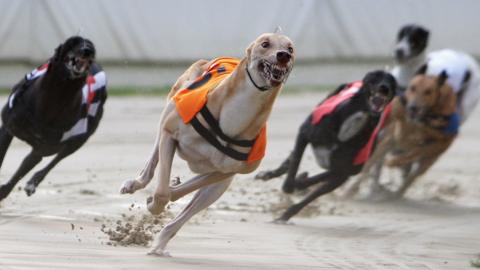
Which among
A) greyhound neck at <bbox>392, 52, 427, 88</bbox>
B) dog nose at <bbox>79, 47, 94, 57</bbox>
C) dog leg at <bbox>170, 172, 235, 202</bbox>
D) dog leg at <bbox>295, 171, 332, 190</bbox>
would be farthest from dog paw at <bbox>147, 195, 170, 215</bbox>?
greyhound neck at <bbox>392, 52, 427, 88</bbox>

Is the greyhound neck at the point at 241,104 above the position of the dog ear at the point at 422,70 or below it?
above

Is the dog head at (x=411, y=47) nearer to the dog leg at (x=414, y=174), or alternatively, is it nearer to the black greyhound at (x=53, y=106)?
the dog leg at (x=414, y=174)

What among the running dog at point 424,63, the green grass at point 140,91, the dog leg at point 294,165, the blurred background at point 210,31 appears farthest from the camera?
the green grass at point 140,91

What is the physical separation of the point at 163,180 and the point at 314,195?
228 cm

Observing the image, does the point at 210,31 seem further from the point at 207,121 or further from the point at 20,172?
the point at 207,121

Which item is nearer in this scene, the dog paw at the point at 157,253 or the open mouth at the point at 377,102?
the dog paw at the point at 157,253

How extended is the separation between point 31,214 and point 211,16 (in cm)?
714

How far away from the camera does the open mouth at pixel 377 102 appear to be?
735 centimetres

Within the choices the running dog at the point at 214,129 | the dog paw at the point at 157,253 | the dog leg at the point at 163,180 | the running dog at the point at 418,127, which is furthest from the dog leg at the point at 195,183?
the running dog at the point at 418,127

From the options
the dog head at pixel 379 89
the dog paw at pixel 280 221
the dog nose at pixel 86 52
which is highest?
the dog nose at pixel 86 52

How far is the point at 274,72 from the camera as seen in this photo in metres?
4.87

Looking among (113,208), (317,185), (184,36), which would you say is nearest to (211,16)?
(184,36)

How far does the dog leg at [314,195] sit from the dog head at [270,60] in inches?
88.1

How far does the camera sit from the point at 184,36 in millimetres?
13367
